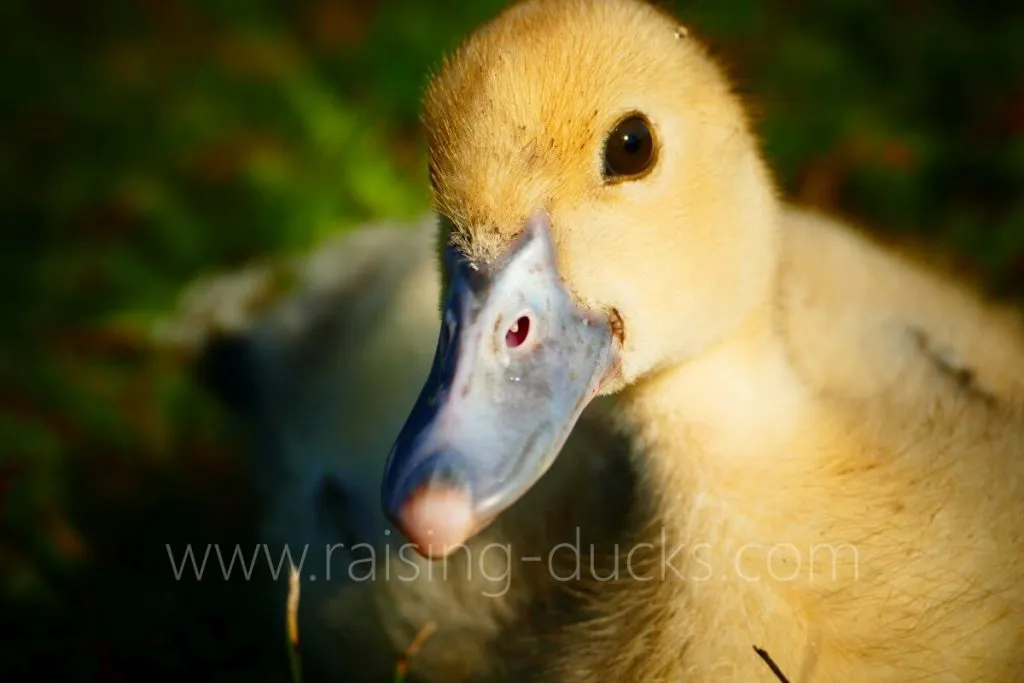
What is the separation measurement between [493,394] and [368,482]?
3.06 feet

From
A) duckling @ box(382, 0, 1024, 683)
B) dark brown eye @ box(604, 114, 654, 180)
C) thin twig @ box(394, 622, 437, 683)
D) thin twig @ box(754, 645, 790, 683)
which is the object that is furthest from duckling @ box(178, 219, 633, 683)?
dark brown eye @ box(604, 114, 654, 180)

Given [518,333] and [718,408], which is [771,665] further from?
[518,333]

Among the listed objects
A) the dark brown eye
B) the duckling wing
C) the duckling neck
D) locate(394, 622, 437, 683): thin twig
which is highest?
the dark brown eye

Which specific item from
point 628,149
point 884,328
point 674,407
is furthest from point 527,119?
point 884,328

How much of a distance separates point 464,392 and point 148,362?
2.07m

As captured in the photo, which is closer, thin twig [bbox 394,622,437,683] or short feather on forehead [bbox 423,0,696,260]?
short feather on forehead [bbox 423,0,696,260]

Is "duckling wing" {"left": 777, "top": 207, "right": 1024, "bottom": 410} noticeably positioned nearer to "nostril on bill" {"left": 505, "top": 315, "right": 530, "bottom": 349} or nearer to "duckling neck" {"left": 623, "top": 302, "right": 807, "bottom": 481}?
"duckling neck" {"left": 623, "top": 302, "right": 807, "bottom": 481}

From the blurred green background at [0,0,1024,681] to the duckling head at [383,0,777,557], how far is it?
3.44ft

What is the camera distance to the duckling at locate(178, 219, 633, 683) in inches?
84.8

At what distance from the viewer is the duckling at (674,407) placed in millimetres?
1734

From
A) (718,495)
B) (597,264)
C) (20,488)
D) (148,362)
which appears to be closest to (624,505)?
(718,495)

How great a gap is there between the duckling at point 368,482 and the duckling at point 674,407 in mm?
142

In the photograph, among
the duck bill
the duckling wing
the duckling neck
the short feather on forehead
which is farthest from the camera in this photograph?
the duckling wing

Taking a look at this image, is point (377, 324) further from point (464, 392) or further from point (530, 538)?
point (464, 392)
